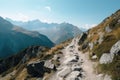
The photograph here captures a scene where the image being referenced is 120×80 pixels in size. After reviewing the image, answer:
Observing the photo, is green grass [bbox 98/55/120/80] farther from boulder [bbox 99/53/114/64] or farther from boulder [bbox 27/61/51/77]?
boulder [bbox 27/61/51/77]

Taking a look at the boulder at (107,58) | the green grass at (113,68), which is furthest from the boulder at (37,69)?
the green grass at (113,68)

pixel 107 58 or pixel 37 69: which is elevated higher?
pixel 37 69

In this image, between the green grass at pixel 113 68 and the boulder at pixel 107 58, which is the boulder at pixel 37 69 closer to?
the boulder at pixel 107 58

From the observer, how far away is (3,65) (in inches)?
6496

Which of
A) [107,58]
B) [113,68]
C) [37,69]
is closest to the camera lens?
[113,68]

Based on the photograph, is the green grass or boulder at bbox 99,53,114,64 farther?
boulder at bbox 99,53,114,64

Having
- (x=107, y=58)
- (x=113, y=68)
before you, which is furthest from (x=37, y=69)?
(x=113, y=68)

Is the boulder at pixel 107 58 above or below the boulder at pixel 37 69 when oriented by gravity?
below

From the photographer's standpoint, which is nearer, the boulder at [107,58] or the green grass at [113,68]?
the green grass at [113,68]

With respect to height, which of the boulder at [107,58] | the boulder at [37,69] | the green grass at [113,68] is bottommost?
the green grass at [113,68]

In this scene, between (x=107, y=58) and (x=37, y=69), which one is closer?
(x=107, y=58)

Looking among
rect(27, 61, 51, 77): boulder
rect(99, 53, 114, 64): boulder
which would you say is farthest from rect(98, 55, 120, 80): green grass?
rect(27, 61, 51, 77): boulder

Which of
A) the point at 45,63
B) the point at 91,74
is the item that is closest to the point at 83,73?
the point at 91,74

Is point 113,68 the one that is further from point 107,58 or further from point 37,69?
point 37,69
